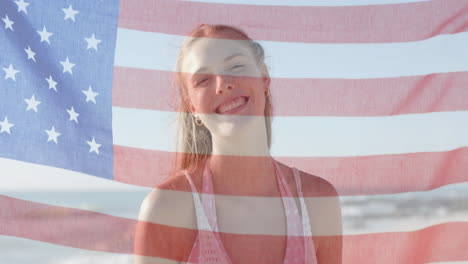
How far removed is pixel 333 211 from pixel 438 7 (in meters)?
0.67

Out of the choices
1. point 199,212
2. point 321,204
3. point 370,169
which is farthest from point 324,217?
point 199,212

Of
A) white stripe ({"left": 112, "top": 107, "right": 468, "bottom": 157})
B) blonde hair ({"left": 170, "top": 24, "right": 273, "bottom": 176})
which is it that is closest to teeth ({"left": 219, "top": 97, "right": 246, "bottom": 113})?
blonde hair ({"left": 170, "top": 24, "right": 273, "bottom": 176})

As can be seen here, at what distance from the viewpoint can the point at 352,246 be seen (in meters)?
1.64

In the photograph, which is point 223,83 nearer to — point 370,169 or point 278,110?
point 278,110

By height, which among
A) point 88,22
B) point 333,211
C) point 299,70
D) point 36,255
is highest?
point 88,22

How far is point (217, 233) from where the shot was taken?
1.41 m

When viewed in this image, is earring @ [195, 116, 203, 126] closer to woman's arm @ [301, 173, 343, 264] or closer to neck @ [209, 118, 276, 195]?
neck @ [209, 118, 276, 195]

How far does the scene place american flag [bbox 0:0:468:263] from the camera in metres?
1.59

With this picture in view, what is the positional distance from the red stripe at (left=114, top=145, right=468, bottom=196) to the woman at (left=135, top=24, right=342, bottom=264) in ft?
0.33

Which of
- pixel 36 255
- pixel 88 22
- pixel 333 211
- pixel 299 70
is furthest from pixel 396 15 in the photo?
pixel 36 255

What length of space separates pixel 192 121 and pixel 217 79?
0.15 m

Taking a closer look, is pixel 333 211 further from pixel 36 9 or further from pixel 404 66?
pixel 36 9

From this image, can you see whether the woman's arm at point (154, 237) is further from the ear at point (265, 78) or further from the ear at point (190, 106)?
the ear at point (265, 78)

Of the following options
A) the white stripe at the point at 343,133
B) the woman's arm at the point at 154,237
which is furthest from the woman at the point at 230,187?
the white stripe at the point at 343,133
